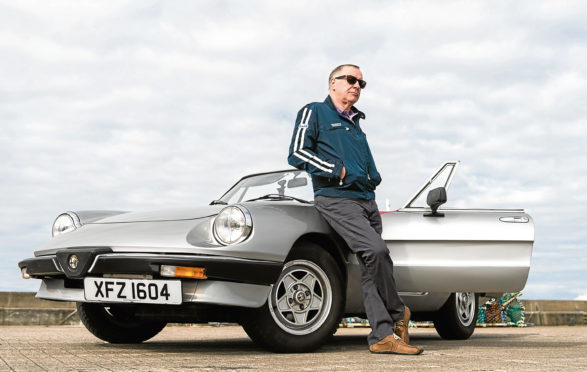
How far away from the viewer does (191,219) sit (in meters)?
4.74

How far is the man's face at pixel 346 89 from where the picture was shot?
5.21m

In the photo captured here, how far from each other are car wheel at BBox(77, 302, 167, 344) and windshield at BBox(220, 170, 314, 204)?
48.0 inches

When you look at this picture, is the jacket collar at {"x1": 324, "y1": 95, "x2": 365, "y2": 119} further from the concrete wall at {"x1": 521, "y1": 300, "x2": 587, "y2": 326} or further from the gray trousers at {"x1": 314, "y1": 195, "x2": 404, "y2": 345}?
the concrete wall at {"x1": 521, "y1": 300, "x2": 587, "y2": 326}

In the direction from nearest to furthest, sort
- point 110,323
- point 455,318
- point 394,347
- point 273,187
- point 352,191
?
point 394,347 → point 352,191 → point 110,323 → point 273,187 → point 455,318

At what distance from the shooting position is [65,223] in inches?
219

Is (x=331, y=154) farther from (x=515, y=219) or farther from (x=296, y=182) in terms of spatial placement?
(x=515, y=219)

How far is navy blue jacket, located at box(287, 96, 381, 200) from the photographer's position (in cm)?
488

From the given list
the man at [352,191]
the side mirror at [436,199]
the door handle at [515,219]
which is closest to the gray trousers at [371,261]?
the man at [352,191]

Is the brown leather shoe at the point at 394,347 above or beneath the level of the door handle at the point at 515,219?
beneath

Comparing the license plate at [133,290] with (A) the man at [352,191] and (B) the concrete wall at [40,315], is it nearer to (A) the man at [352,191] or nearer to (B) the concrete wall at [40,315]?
(A) the man at [352,191]

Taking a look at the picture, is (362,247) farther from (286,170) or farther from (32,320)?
(32,320)

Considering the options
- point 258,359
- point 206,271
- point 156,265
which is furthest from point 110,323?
point 258,359

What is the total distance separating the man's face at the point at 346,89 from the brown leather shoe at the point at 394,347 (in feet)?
5.49

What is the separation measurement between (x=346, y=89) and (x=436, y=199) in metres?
1.00
